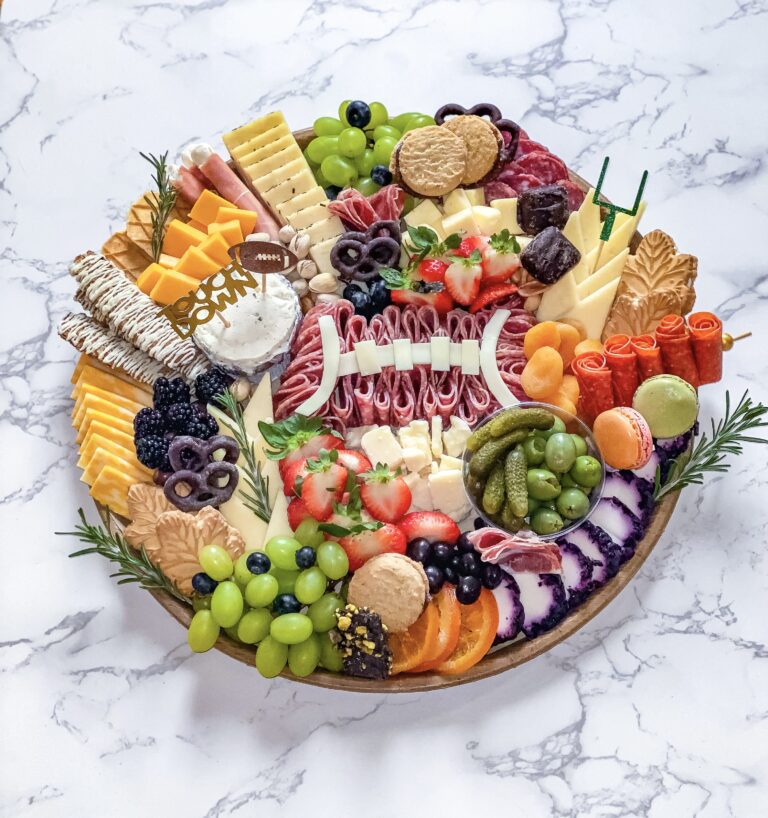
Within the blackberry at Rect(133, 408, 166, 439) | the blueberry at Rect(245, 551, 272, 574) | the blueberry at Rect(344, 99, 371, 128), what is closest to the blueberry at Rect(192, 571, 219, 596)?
the blueberry at Rect(245, 551, 272, 574)

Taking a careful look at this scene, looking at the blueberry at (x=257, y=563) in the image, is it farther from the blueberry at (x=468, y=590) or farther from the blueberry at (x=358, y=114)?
the blueberry at (x=358, y=114)

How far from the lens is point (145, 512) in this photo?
2.76 metres

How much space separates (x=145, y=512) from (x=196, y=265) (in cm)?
78

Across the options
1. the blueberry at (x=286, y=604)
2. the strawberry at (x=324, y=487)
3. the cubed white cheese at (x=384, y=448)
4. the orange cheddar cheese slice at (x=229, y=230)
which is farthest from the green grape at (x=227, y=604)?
the orange cheddar cheese slice at (x=229, y=230)

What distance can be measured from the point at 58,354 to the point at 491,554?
1660mm

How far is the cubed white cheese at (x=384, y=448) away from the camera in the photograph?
A: 280 cm

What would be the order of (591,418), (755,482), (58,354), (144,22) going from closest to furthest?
(591,418), (755,482), (58,354), (144,22)

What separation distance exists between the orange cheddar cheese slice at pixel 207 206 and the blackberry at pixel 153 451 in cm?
77

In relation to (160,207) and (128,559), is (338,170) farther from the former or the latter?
(128,559)

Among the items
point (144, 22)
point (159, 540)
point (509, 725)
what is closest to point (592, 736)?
point (509, 725)

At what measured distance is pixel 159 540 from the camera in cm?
271

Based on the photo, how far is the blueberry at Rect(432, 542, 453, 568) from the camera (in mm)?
Result: 2699

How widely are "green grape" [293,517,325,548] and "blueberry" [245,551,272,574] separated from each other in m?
0.11

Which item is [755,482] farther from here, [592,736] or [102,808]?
[102,808]
